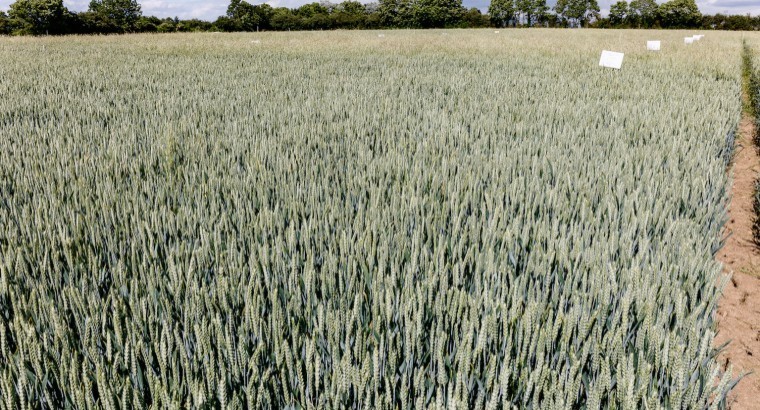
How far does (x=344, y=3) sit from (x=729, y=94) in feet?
316

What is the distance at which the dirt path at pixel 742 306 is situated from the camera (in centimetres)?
187

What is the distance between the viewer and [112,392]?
3.17ft

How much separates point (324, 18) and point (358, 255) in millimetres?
60974

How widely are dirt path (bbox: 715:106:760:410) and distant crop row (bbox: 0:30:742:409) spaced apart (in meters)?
0.23

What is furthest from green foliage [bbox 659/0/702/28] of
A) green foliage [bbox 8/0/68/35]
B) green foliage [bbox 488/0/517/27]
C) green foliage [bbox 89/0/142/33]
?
green foliage [bbox 8/0/68/35]

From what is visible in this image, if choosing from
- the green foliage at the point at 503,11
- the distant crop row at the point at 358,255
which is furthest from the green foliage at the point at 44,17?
the green foliage at the point at 503,11

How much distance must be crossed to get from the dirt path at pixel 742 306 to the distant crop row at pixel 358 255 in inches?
9.0

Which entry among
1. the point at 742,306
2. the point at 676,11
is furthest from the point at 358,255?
the point at 676,11

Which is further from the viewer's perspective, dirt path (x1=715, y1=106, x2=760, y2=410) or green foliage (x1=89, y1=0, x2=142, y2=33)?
green foliage (x1=89, y1=0, x2=142, y2=33)

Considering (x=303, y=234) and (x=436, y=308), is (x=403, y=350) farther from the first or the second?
(x=303, y=234)

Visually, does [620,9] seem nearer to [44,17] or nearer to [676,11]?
[676,11]

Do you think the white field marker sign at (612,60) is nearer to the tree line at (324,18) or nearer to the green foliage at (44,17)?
the tree line at (324,18)

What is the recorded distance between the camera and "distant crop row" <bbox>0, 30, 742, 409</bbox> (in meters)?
1.05

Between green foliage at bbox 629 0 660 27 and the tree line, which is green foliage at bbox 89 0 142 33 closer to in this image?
the tree line
